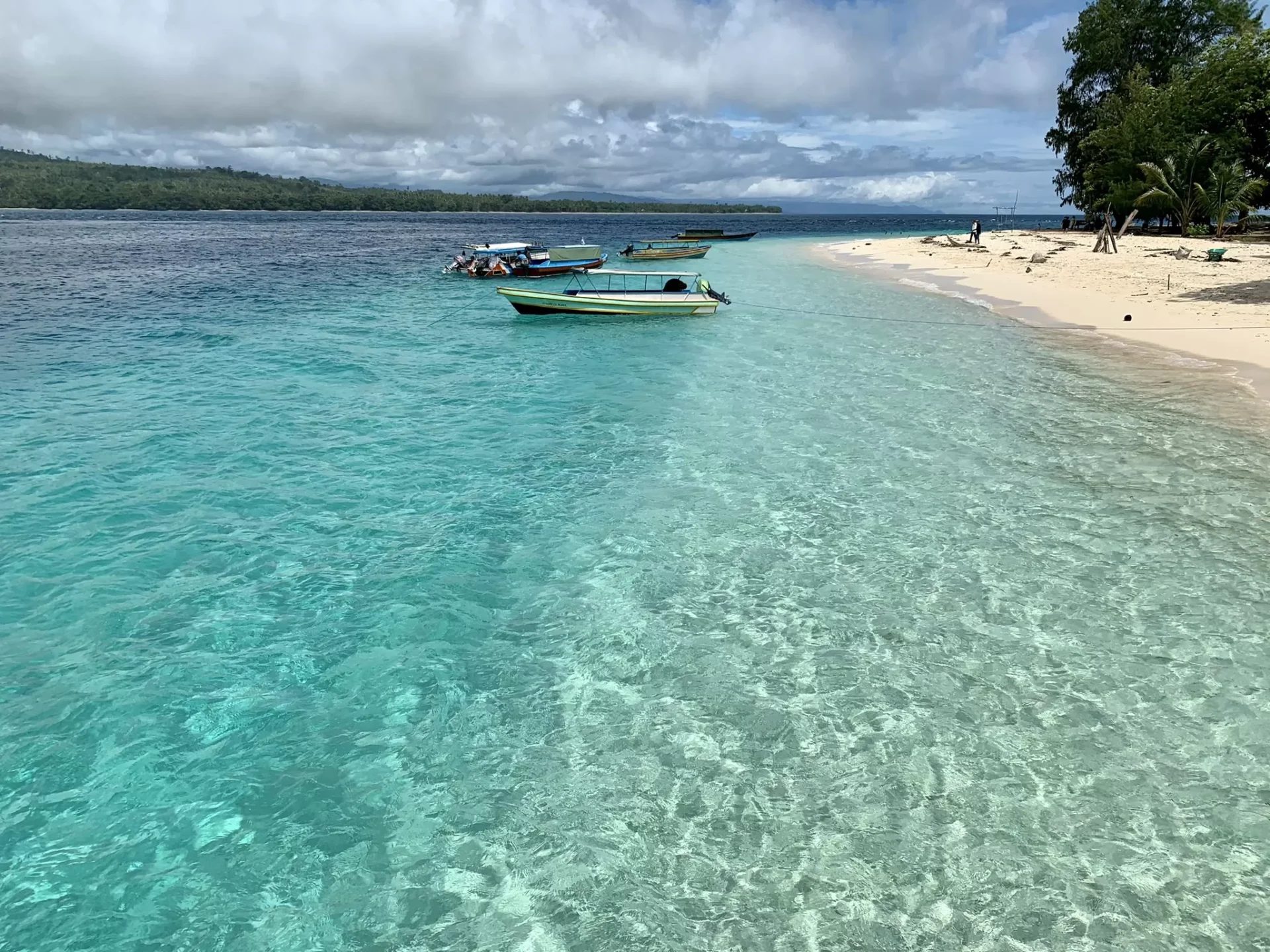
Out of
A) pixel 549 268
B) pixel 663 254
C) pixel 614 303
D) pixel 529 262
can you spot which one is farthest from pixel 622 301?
pixel 663 254

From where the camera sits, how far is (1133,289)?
3500 cm

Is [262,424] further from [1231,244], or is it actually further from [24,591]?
[1231,244]

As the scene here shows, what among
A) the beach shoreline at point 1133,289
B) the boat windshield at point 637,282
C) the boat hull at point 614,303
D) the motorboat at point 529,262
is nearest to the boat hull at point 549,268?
the motorboat at point 529,262

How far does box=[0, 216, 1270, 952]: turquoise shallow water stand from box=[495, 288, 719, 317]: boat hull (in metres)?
14.9

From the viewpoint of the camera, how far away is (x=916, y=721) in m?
7.46

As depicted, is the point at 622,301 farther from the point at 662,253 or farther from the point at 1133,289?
the point at 662,253

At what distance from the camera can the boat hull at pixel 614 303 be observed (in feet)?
107

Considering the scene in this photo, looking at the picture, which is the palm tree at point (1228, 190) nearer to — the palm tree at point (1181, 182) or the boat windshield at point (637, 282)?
the palm tree at point (1181, 182)

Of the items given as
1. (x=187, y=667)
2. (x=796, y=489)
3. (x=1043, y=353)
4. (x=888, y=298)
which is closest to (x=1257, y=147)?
(x=888, y=298)

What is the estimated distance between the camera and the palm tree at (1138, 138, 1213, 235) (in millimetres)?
52531

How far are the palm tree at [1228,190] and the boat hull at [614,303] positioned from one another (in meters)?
39.9

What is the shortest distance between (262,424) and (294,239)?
9399cm

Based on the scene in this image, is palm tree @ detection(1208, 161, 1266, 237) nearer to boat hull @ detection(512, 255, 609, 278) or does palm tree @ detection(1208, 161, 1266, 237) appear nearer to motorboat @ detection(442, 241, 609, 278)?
motorboat @ detection(442, 241, 609, 278)

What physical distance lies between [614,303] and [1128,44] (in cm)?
6869
